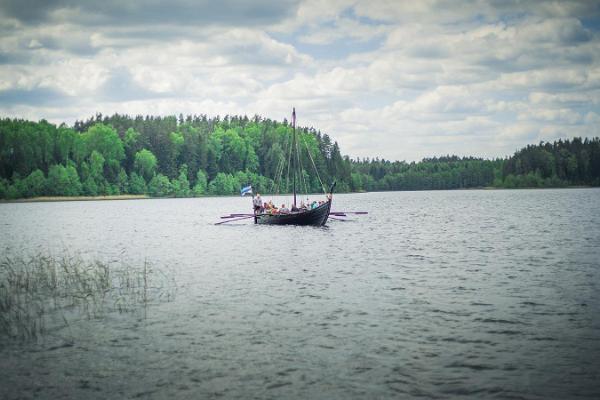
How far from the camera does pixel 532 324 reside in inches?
650

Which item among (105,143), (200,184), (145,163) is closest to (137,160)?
(145,163)

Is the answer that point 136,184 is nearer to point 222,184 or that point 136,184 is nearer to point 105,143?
point 105,143

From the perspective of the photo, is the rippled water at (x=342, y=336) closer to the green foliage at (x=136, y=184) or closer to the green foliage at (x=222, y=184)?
the green foliage at (x=136, y=184)

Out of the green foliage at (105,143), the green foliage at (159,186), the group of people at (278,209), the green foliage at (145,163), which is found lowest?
the group of people at (278,209)

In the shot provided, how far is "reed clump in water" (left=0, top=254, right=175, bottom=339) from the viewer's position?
17328 mm

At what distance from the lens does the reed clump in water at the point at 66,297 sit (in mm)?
17328

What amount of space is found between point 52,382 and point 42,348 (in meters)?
2.81

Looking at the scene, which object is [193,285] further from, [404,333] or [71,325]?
[404,333]

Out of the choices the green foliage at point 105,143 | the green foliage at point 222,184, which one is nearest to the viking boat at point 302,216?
the green foliage at point 105,143

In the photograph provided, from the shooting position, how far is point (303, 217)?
177 ft

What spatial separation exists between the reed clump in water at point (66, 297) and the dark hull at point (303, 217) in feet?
89.5

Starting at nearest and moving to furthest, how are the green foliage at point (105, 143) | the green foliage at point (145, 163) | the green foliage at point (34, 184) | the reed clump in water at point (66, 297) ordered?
the reed clump in water at point (66, 297) < the green foliage at point (34, 184) < the green foliage at point (105, 143) < the green foliage at point (145, 163)

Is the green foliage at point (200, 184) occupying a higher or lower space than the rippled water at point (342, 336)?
higher

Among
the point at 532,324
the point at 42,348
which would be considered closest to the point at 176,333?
the point at 42,348
